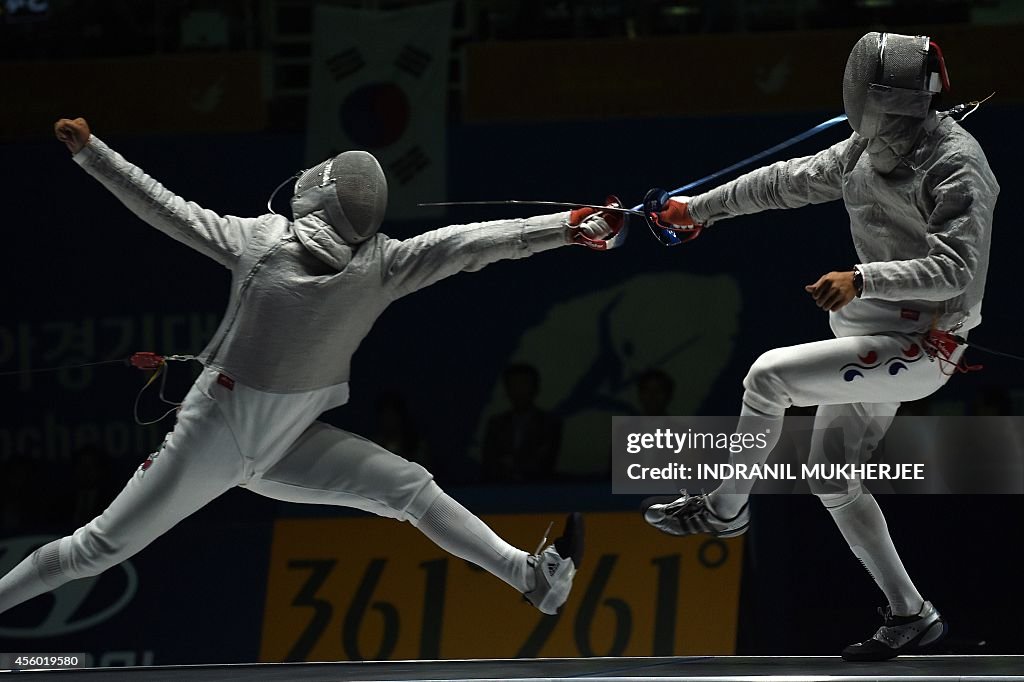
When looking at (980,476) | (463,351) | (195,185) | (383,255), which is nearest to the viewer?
(383,255)

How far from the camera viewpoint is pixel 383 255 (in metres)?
3.66

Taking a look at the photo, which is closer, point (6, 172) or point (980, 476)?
point (980, 476)

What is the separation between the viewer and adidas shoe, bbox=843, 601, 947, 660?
372 cm

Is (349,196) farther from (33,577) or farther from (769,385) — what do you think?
(33,577)

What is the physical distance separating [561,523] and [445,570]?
44 cm

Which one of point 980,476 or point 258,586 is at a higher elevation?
point 980,476

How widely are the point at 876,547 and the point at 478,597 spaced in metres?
1.46

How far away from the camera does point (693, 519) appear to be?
3650 millimetres

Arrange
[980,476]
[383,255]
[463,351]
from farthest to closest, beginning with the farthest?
[463,351] < [980,476] < [383,255]

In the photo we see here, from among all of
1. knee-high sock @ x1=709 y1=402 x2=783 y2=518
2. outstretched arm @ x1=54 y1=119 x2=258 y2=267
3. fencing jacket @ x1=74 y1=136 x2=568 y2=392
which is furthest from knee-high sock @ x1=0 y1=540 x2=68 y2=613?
knee-high sock @ x1=709 y1=402 x2=783 y2=518

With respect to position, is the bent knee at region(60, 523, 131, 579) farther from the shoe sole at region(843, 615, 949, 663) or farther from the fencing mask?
the fencing mask

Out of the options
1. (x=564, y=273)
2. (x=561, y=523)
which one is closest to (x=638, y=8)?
(x=564, y=273)

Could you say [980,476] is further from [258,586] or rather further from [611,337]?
[258,586]

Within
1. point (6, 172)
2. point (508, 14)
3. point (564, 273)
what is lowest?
point (564, 273)
